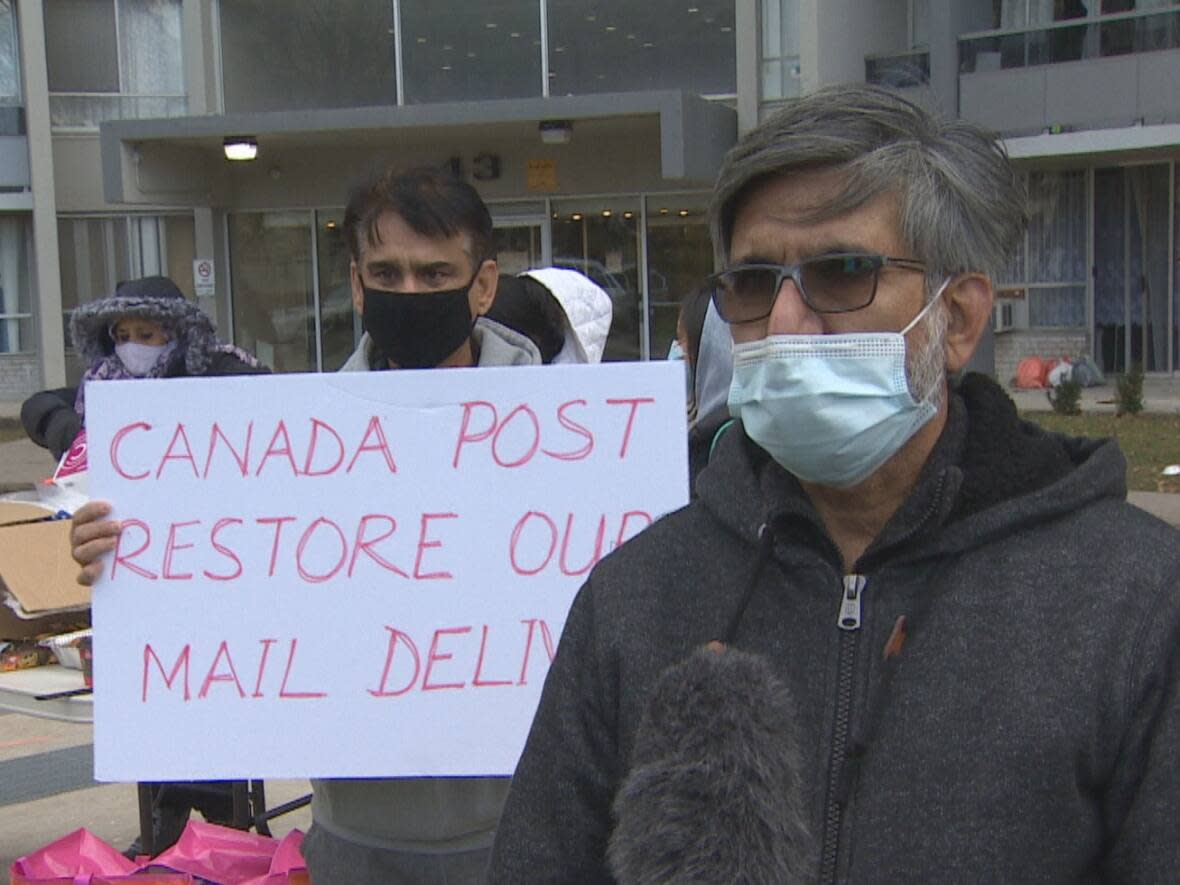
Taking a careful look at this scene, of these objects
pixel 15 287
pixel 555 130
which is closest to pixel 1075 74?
pixel 555 130

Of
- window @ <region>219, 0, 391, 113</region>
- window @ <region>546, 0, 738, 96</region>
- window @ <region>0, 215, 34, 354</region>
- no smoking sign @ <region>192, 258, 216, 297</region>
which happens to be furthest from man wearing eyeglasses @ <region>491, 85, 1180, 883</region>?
window @ <region>0, 215, 34, 354</region>

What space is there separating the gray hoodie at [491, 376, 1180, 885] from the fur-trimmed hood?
2.93 metres

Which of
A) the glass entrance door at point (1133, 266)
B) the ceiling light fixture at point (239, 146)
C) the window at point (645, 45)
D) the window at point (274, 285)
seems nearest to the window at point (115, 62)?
the window at point (274, 285)

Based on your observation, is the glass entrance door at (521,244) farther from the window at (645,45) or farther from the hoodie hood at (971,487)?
the hoodie hood at (971,487)

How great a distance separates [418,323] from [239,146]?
1658cm

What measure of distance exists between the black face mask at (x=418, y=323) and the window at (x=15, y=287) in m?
22.8

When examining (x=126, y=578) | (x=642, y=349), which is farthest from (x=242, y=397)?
(x=642, y=349)

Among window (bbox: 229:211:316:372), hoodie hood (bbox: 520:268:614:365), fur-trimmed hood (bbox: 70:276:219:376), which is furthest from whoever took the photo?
window (bbox: 229:211:316:372)

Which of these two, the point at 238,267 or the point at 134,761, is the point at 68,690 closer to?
the point at 134,761

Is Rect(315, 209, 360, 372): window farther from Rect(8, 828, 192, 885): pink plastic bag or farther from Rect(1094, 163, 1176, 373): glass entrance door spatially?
Rect(8, 828, 192, 885): pink plastic bag

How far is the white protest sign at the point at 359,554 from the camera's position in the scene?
2551mm

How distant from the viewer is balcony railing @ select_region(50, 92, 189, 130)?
23453mm

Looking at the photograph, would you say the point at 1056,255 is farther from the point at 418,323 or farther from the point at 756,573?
the point at 756,573

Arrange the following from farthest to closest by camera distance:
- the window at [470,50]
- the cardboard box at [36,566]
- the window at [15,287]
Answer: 1. the window at [15,287]
2. the window at [470,50]
3. the cardboard box at [36,566]
